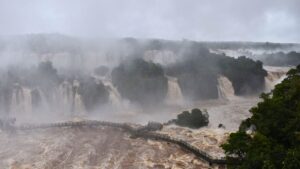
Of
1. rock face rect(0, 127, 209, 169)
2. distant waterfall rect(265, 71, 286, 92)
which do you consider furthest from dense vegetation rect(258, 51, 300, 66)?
rock face rect(0, 127, 209, 169)

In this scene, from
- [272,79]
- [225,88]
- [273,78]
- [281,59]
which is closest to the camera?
[225,88]

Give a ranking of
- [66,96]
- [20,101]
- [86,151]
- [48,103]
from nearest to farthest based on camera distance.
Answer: [86,151] < [20,101] < [48,103] < [66,96]

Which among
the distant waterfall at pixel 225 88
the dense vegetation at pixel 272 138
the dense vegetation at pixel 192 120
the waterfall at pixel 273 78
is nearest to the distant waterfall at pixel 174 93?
the distant waterfall at pixel 225 88

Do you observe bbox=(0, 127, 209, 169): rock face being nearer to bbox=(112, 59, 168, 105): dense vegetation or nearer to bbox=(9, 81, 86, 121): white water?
bbox=(9, 81, 86, 121): white water

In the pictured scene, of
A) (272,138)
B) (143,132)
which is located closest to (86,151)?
(143,132)

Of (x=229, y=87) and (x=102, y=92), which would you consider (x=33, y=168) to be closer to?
Answer: (x=102, y=92)

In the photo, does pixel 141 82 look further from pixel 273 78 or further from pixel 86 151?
pixel 86 151
